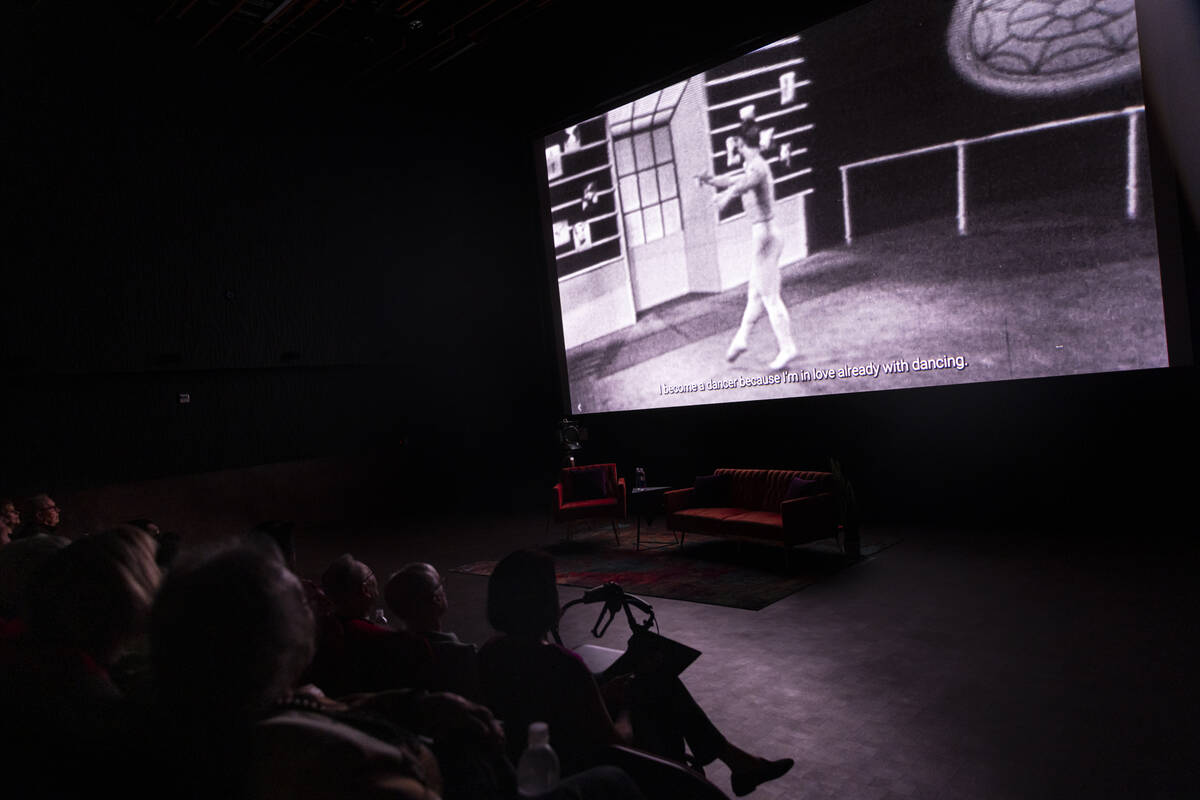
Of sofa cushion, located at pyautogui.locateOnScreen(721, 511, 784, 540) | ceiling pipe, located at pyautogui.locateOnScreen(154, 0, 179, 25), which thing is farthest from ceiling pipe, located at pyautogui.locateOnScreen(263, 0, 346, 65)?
sofa cushion, located at pyautogui.locateOnScreen(721, 511, 784, 540)

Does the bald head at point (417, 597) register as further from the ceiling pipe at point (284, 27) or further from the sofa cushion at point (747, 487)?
the ceiling pipe at point (284, 27)

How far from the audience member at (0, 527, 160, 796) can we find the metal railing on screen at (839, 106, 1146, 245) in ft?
19.9

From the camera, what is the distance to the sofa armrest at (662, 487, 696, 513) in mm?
6531

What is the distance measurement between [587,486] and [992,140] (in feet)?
14.9

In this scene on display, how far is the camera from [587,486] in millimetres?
7270

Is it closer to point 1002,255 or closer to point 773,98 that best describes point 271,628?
point 1002,255

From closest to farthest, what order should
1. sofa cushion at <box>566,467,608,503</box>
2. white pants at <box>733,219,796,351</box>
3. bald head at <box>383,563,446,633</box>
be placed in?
1. bald head at <box>383,563,446,633</box>
2. white pants at <box>733,219,796,351</box>
3. sofa cushion at <box>566,467,608,503</box>

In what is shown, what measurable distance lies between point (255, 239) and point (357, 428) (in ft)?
8.49

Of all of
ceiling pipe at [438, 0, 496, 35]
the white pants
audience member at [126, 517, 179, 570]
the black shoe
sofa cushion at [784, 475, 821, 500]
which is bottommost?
the black shoe

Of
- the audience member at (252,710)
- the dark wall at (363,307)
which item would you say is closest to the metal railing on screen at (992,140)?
the dark wall at (363,307)

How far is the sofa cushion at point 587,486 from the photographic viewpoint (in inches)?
286

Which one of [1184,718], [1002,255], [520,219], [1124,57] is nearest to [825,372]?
[1002,255]

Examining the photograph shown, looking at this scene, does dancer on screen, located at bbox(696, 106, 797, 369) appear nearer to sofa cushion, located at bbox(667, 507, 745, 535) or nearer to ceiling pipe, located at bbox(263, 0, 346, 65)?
sofa cushion, located at bbox(667, 507, 745, 535)

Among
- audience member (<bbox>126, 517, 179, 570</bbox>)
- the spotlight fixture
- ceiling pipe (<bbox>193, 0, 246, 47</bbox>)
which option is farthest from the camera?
the spotlight fixture
